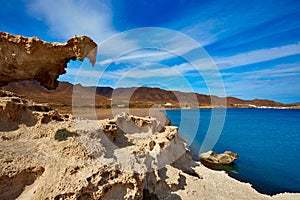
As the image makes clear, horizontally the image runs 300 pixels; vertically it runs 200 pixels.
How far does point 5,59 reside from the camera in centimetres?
832

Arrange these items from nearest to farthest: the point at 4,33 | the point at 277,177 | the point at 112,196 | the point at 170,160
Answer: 1. the point at 112,196
2. the point at 4,33
3. the point at 170,160
4. the point at 277,177

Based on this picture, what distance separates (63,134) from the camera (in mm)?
6574

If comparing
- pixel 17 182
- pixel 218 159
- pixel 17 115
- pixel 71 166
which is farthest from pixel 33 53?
pixel 218 159

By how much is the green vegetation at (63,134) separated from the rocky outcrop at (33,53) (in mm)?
3309

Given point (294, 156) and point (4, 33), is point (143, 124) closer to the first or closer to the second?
point (4, 33)

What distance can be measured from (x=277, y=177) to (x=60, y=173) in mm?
20404

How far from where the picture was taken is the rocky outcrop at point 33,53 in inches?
323

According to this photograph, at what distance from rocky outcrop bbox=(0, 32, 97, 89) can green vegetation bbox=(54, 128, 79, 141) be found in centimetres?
331

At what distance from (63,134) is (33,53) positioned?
4.17 metres

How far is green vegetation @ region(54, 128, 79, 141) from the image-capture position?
21.1 feet

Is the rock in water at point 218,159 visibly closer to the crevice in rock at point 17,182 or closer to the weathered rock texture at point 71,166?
the weathered rock texture at point 71,166

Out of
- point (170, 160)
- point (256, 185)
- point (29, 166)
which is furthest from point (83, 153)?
point (256, 185)

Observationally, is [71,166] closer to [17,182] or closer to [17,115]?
[17,182]

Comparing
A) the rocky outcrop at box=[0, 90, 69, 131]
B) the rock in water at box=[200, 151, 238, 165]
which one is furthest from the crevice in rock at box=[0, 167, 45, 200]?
the rock in water at box=[200, 151, 238, 165]
